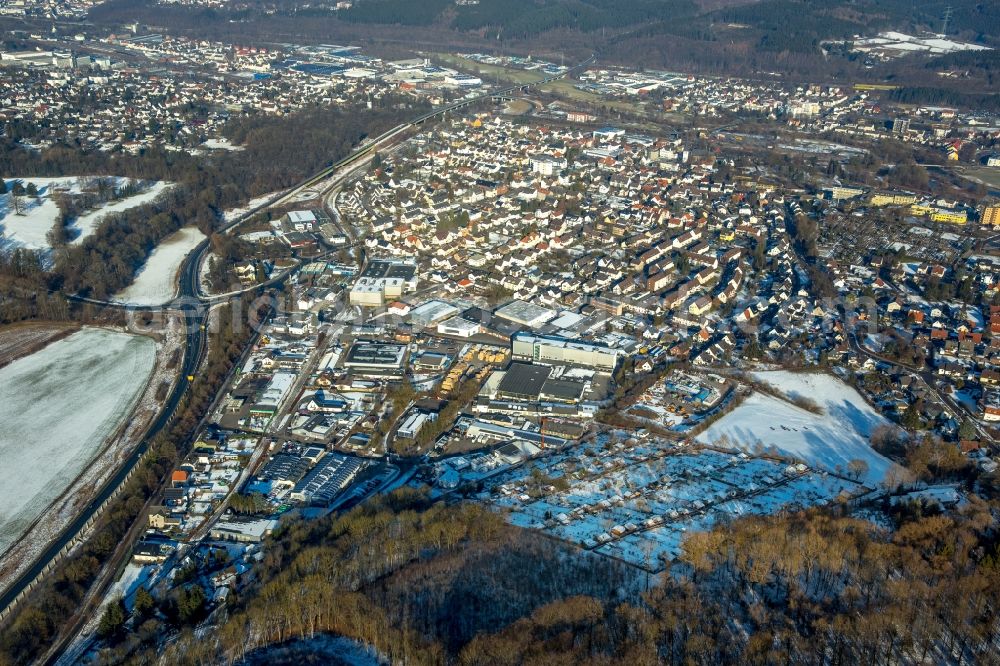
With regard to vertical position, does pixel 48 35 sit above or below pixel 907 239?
above

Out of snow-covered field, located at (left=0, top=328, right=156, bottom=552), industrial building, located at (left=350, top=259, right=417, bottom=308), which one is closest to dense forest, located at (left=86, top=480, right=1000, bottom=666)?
snow-covered field, located at (left=0, top=328, right=156, bottom=552)

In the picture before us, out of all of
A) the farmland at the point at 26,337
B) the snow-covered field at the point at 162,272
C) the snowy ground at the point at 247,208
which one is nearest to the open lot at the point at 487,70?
the snowy ground at the point at 247,208

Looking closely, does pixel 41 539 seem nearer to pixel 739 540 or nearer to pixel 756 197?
pixel 739 540

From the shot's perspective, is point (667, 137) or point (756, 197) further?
point (667, 137)

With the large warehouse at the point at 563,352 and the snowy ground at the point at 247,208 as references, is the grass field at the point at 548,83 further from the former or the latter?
the large warehouse at the point at 563,352

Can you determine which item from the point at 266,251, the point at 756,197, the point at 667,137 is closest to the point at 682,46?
the point at 667,137
